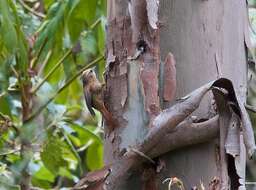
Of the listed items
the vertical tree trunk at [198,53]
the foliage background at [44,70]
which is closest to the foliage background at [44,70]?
the foliage background at [44,70]

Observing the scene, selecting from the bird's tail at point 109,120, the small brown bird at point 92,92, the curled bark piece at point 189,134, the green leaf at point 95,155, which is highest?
the small brown bird at point 92,92

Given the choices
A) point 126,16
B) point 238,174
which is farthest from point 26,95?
point 238,174

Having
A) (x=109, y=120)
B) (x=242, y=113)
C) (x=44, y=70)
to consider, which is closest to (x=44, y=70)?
(x=44, y=70)

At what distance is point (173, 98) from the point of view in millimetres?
641

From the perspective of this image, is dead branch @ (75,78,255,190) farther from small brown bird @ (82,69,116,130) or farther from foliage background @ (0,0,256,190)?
foliage background @ (0,0,256,190)

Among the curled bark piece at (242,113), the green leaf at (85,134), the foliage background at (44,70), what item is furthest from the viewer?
the green leaf at (85,134)

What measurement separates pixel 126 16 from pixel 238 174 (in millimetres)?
224

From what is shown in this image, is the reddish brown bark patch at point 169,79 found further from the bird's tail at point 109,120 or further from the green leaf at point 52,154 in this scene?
the green leaf at point 52,154

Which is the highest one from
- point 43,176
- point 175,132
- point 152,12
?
point 152,12

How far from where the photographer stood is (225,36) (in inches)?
26.3

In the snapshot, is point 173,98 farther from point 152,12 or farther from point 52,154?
point 52,154

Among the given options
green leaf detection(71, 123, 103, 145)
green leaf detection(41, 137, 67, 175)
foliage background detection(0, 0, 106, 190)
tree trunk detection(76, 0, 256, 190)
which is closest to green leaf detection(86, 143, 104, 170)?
green leaf detection(71, 123, 103, 145)

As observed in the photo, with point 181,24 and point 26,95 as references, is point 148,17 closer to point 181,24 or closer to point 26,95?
point 181,24

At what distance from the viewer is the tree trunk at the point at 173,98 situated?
1.97 feet
